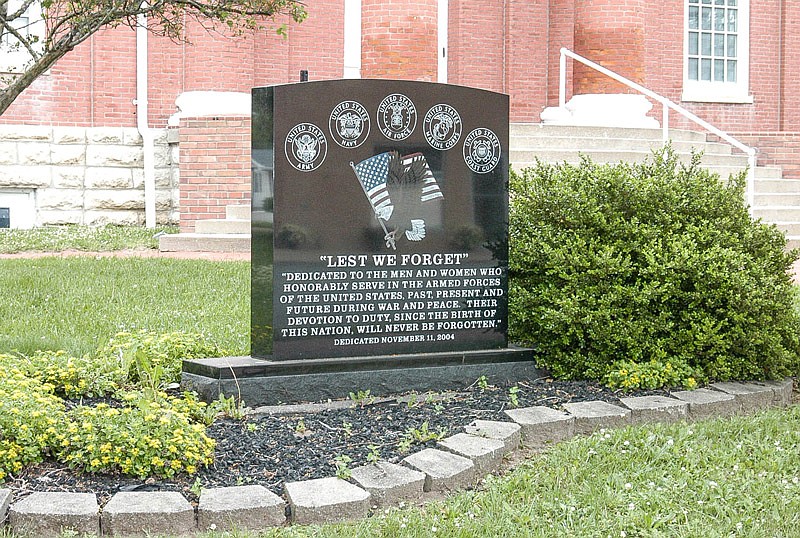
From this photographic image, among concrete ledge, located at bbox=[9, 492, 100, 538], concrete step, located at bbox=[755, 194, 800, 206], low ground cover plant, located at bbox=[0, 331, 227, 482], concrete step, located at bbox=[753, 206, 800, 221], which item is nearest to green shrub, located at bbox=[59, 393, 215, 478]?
low ground cover plant, located at bbox=[0, 331, 227, 482]

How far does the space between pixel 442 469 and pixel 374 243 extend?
5.71ft

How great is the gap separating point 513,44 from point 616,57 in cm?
289

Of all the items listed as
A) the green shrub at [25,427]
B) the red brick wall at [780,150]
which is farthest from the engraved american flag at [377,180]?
the red brick wall at [780,150]

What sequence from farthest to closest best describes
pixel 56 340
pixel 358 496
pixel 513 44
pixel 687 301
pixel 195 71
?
pixel 513 44
pixel 195 71
pixel 56 340
pixel 687 301
pixel 358 496

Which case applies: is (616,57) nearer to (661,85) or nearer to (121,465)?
(661,85)

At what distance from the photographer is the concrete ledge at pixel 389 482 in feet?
13.4

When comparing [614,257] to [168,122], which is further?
[168,122]

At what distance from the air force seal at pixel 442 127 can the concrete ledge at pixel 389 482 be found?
228 centimetres

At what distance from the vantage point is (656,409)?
5.36 m

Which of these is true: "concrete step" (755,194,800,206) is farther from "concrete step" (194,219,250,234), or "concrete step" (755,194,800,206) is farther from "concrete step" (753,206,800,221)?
"concrete step" (194,219,250,234)

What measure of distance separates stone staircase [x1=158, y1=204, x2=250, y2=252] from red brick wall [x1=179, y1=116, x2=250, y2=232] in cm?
42

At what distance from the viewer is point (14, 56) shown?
1526 cm

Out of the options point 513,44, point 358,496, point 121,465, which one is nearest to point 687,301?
point 358,496

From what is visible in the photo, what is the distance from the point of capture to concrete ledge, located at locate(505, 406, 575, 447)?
500 centimetres
